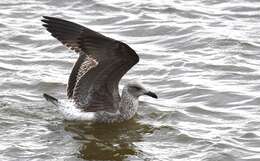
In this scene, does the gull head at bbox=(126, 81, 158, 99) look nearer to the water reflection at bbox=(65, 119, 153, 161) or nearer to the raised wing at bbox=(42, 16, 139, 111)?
the raised wing at bbox=(42, 16, 139, 111)

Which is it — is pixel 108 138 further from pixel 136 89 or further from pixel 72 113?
pixel 136 89

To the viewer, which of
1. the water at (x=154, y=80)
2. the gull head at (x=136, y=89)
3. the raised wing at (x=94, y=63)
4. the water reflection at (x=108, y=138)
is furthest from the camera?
the gull head at (x=136, y=89)

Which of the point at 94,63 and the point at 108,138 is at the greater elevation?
the point at 94,63

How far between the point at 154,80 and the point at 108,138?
76.0 inches

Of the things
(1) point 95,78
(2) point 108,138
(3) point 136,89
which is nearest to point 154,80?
(3) point 136,89

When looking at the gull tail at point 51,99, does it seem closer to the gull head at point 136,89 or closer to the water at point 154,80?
the water at point 154,80

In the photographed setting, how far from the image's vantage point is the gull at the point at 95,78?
31.2 ft

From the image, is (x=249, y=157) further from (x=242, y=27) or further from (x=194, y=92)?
(x=242, y=27)

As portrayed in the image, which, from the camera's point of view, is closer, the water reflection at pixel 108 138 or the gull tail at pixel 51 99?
the water reflection at pixel 108 138

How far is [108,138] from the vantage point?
9734 mm

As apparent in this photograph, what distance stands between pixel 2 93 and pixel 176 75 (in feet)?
8.04

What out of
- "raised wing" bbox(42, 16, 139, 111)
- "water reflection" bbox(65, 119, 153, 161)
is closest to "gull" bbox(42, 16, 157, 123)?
"raised wing" bbox(42, 16, 139, 111)

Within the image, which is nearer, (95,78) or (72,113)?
(95,78)

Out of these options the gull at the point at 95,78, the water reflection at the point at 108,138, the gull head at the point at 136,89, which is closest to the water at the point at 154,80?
the water reflection at the point at 108,138
